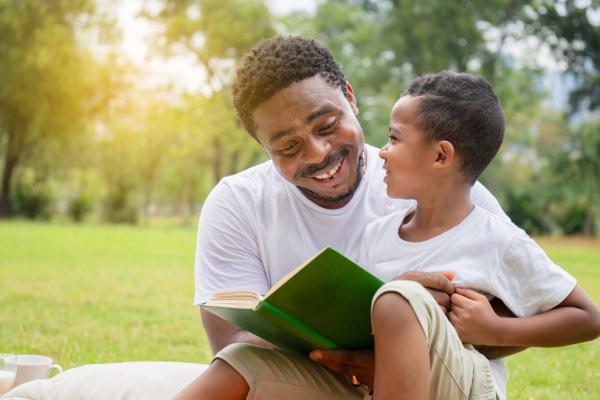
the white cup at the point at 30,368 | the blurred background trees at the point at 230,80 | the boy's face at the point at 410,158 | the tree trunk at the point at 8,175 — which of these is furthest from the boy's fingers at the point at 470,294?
the tree trunk at the point at 8,175

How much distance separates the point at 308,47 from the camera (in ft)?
8.57

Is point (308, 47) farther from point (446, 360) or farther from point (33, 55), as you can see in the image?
point (33, 55)

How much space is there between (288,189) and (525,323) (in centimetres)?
92

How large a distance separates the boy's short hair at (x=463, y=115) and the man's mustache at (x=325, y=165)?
306 mm

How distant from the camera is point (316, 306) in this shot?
1.87m

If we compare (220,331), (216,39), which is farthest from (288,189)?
(216,39)

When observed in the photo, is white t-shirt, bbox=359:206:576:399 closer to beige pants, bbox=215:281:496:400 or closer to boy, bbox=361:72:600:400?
boy, bbox=361:72:600:400

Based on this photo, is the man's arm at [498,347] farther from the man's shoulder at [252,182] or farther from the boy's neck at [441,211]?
the man's shoulder at [252,182]

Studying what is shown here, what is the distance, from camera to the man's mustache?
2.46 meters

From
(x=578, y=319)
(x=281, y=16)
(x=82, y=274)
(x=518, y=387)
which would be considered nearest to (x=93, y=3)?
(x=281, y=16)

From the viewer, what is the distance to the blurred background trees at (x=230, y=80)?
17.2m

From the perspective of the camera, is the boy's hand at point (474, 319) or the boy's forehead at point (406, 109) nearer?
the boy's hand at point (474, 319)

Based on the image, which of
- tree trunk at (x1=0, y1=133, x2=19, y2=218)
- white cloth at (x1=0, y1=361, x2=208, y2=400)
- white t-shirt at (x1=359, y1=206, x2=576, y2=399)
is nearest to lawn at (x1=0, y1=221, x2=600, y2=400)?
white cloth at (x1=0, y1=361, x2=208, y2=400)

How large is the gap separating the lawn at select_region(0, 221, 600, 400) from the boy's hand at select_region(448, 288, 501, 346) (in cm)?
194
